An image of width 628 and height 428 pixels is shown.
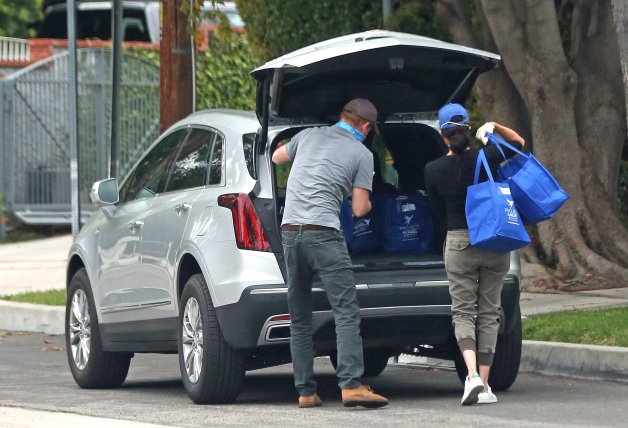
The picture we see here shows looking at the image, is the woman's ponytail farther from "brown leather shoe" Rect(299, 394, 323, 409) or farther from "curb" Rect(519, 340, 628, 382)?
"curb" Rect(519, 340, 628, 382)

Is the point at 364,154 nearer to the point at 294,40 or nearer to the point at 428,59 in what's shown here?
the point at 428,59

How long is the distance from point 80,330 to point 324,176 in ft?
9.39

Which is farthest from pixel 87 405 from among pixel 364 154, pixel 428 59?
pixel 428 59

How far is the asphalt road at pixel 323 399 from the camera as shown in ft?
26.2

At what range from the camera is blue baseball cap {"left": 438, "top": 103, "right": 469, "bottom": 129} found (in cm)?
853

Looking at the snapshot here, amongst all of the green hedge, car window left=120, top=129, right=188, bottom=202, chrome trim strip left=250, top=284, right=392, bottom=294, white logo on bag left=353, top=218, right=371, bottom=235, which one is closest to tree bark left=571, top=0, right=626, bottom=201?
car window left=120, top=129, right=188, bottom=202

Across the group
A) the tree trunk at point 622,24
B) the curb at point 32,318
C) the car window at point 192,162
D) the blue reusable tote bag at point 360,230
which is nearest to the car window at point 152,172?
the car window at point 192,162

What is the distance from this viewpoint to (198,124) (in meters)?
9.53

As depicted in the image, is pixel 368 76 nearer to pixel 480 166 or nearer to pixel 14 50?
pixel 480 166

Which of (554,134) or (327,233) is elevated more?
(554,134)

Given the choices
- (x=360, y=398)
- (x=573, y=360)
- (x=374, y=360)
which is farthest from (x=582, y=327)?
(x=360, y=398)

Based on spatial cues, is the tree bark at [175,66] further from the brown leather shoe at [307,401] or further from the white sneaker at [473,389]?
the white sneaker at [473,389]

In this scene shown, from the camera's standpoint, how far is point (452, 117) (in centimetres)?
854

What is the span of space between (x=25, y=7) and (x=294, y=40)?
15.9 metres
